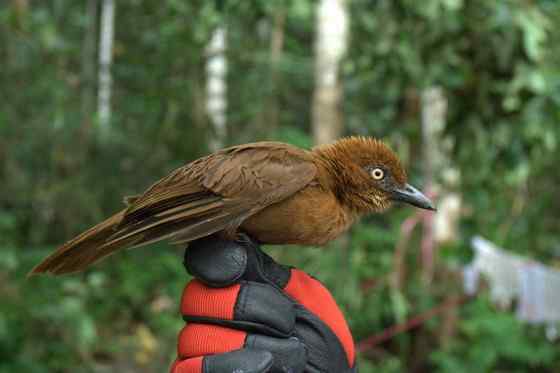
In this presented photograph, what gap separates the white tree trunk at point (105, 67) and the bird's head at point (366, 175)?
2.99 metres

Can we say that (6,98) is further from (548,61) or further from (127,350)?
(127,350)

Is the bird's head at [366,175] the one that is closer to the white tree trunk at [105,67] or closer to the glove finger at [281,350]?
the glove finger at [281,350]

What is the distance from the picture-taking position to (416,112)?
7445mm

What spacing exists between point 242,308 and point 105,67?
11.3 ft

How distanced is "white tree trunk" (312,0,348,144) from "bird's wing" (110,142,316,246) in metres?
3.59

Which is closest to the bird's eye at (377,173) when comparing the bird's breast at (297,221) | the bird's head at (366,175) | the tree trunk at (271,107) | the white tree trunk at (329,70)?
the bird's head at (366,175)

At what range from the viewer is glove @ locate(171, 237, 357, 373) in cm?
201

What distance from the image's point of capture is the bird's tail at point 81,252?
2.18 meters

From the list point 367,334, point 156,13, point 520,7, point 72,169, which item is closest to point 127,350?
point 367,334

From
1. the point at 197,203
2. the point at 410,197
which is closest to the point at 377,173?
the point at 410,197

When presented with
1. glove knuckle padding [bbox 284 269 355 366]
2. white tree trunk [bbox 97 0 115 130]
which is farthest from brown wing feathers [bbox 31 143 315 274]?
white tree trunk [bbox 97 0 115 130]

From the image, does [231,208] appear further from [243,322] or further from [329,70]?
[329,70]

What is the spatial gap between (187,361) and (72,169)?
3.51 meters

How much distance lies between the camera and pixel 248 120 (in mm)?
5355
